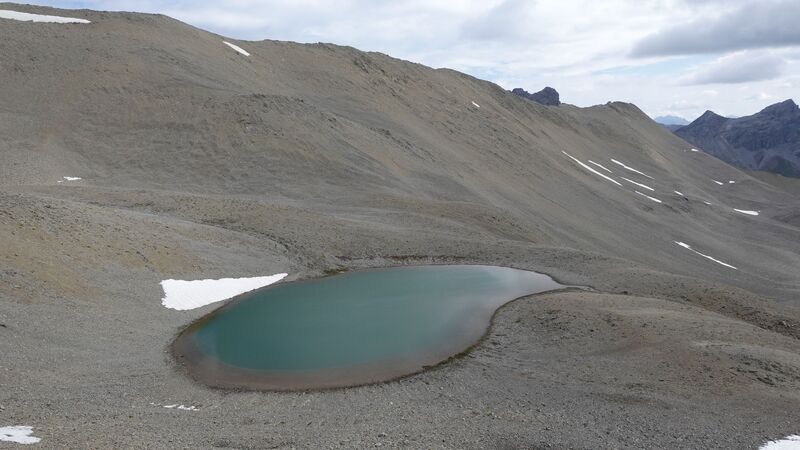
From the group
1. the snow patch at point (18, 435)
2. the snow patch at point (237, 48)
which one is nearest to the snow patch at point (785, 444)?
the snow patch at point (18, 435)

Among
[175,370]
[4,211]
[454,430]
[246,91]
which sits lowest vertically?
[175,370]

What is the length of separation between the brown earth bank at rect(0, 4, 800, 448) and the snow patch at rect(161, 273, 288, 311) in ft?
2.13

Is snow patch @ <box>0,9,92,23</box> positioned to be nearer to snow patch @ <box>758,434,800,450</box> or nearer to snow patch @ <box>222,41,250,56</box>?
snow patch @ <box>222,41,250,56</box>

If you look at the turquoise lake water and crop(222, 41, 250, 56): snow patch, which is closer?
the turquoise lake water

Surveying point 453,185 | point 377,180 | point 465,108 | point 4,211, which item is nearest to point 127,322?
point 4,211

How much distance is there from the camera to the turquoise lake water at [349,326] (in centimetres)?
2145

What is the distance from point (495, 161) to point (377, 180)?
28.6m

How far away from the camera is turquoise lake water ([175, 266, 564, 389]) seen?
21.5 m

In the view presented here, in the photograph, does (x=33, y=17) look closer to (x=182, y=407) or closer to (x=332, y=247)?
(x=332, y=247)

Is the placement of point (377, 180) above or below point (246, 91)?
below

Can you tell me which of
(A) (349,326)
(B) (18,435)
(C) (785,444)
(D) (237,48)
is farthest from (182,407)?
(D) (237,48)

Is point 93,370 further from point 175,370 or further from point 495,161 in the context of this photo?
point 495,161

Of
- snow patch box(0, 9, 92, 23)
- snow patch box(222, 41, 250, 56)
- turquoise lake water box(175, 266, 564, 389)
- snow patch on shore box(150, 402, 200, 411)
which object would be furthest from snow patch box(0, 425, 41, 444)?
snow patch box(222, 41, 250, 56)

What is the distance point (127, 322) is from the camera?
24.1 meters
